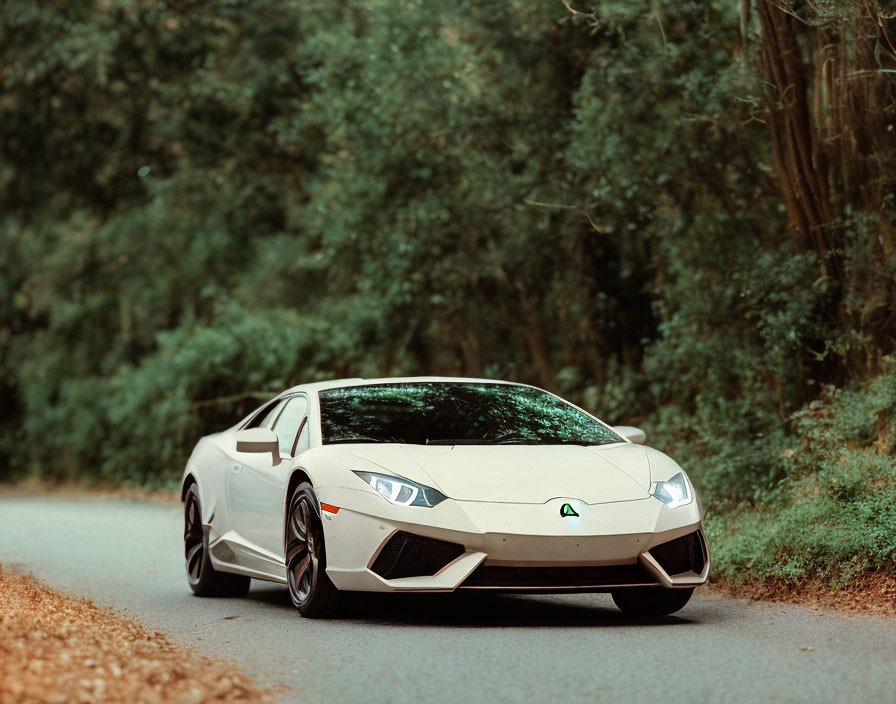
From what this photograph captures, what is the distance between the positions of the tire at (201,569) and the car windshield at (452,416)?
6.68 feet

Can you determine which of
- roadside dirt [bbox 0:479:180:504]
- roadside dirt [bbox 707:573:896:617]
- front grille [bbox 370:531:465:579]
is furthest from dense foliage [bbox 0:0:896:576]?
front grille [bbox 370:531:465:579]

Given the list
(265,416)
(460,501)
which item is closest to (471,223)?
(265,416)

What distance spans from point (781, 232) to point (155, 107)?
16.7 m

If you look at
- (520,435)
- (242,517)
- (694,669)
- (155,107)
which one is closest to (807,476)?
(520,435)

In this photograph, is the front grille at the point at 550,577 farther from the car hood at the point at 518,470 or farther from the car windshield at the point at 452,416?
the car windshield at the point at 452,416

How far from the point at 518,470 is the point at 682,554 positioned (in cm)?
107

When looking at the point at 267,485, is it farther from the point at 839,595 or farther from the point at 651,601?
the point at 839,595

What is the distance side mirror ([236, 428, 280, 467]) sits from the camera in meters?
9.56

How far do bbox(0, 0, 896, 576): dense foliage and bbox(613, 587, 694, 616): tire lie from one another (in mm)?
1428

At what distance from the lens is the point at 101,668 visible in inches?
247

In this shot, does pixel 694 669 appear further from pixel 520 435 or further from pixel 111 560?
pixel 111 560

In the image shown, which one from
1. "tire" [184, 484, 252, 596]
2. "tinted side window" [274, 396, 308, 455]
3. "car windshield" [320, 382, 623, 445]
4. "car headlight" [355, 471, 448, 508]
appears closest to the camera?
"car headlight" [355, 471, 448, 508]

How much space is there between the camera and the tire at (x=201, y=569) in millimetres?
11172

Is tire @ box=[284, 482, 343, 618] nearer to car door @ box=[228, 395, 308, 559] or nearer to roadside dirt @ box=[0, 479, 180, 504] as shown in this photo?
car door @ box=[228, 395, 308, 559]
